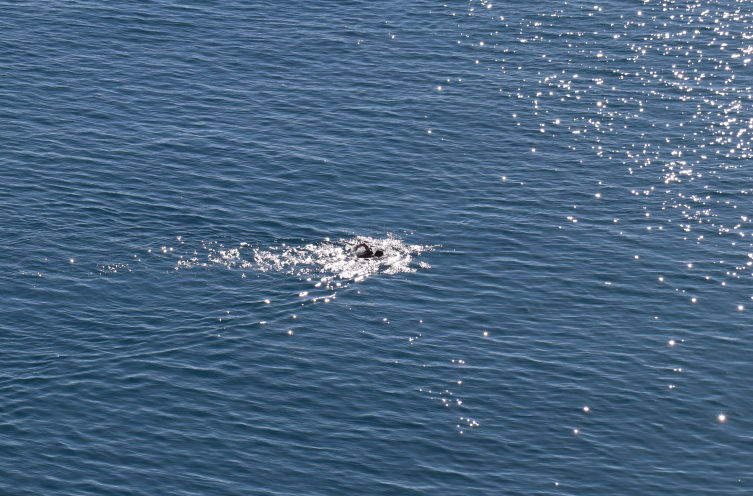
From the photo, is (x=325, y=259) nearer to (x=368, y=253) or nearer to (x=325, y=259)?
(x=325, y=259)

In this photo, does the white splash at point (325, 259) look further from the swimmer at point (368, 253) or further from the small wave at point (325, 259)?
the swimmer at point (368, 253)

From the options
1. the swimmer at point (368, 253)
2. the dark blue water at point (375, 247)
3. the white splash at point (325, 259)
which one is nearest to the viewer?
the dark blue water at point (375, 247)

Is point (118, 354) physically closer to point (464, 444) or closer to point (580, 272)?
point (464, 444)

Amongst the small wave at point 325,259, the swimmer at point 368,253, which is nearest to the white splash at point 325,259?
the small wave at point 325,259

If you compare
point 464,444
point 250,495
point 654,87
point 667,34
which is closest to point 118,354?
point 250,495

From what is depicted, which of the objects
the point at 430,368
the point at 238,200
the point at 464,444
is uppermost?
the point at 238,200

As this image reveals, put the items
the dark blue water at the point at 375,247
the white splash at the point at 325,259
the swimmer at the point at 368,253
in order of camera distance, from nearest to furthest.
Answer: the dark blue water at the point at 375,247 < the white splash at the point at 325,259 < the swimmer at the point at 368,253

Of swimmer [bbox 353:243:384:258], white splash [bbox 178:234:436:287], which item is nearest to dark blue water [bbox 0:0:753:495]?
white splash [bbox 178:234:436:287]

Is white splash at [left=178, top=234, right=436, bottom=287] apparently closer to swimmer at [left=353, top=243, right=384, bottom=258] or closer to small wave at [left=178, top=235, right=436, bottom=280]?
small wave at [left=178, top=235, right=436, bottom=280]

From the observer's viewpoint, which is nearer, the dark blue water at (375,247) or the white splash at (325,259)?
the dark blue water at (375,247)
